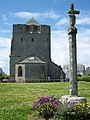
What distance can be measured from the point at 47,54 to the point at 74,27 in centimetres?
4227

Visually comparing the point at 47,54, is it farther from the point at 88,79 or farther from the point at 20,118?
the point at 20,118

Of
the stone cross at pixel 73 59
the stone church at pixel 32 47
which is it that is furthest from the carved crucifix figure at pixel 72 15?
the stone church at pixel 32 47

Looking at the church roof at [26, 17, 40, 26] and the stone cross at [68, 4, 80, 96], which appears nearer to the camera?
the stone cross at [68, 4, 80, 96]

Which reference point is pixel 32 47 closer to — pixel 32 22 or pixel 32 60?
pixel 32 60

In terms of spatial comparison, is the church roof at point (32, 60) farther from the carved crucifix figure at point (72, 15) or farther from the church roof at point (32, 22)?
the carved crucifix figure at point (72, 15)

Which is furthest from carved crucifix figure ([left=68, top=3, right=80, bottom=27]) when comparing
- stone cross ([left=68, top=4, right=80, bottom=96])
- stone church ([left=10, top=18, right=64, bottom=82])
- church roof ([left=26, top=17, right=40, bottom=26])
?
church roof ([left=26, top=17, right=40, bottom=26])

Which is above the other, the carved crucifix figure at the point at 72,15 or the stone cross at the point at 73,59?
the carved crucifix figure at the point at 72,15

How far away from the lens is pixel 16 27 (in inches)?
2185

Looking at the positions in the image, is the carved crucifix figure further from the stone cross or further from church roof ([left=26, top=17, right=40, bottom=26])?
church roof ([left=26, top=17, right=40, bottom=26])

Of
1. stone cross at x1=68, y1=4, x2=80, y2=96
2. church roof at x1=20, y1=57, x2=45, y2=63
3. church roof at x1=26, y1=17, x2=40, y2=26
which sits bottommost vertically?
stone cross at x1=68, y1=4, x2=80, y2=96

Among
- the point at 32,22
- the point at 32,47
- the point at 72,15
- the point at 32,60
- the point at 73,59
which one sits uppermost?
the point at 32,22

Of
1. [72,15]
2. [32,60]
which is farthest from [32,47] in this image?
[72,15]

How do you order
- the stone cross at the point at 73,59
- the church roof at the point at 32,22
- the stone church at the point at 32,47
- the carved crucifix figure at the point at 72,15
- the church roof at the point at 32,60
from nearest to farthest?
the stone cross at the point at 73,59 < the carved crucifix figure at the point at 72,15 < the church roof at the point at 32,60 < the stone church at the point at 32,47 < the church roof at the point at 32,22

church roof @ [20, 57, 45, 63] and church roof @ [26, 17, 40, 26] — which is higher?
church roof @ [26, 17, 40, 26]
